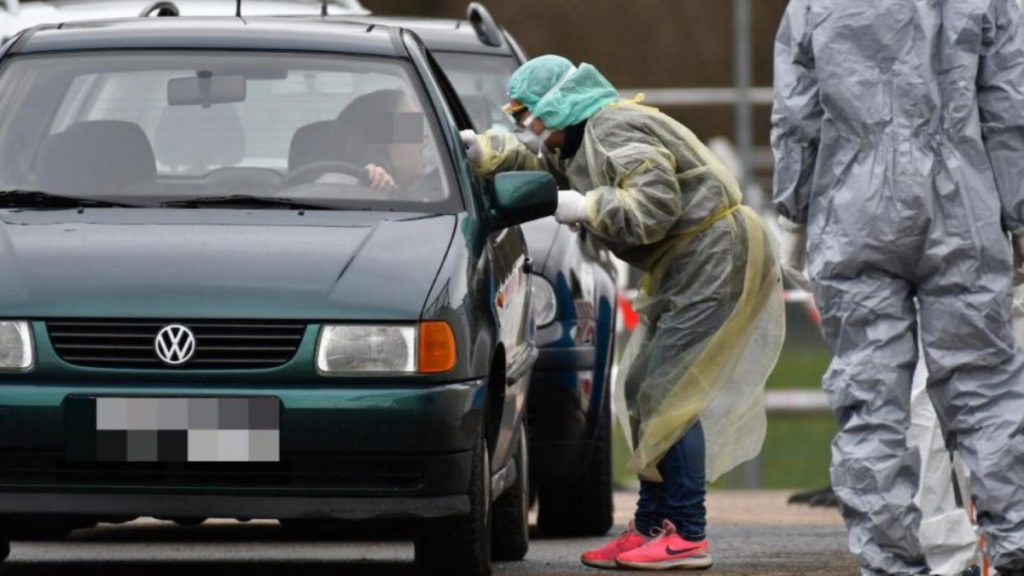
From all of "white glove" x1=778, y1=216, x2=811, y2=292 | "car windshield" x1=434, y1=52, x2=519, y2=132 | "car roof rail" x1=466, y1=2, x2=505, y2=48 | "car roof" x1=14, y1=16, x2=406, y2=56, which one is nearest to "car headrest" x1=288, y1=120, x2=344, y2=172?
"car roof" x1=14, y1=16, x2=406, y2=56

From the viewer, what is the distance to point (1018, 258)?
7.38m

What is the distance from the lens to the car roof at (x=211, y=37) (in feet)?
28.0

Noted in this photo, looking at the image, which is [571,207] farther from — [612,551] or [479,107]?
[479,107]

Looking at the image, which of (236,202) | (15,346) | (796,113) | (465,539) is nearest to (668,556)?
(465,539)

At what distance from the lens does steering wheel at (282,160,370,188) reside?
8133mm

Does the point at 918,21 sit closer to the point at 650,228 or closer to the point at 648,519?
the point at 650,228

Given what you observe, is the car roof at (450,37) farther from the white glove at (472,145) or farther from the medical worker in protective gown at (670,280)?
the medical worker in protective gown at (670,280)

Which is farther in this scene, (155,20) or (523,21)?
(523,21)

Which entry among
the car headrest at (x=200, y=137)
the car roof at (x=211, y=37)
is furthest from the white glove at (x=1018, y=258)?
the car headrest at (x=200, y=137)

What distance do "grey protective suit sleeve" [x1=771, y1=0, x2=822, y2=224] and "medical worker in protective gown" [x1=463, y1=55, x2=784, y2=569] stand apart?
1.33m

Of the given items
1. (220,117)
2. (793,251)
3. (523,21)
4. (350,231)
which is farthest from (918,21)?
(523,21)

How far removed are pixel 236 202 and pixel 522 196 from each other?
0.75 meters

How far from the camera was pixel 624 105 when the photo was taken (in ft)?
28.8

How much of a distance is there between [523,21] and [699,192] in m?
25.8
